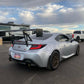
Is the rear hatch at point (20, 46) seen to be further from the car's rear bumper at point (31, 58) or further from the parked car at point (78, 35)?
the parked car at point (78, 35)

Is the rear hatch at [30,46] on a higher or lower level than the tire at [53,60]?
higher

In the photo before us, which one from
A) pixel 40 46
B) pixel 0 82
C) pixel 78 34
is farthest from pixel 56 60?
pixel 78 34

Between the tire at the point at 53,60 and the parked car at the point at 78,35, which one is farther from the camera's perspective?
the parked car at the point at 78,35

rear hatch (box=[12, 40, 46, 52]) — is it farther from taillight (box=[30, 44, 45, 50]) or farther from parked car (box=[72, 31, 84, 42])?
parked car (box=[72, 31, 84, 42])

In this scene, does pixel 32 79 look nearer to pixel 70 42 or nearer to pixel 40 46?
pixel 40 46

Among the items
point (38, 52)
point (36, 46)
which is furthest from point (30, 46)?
point (38, 52)

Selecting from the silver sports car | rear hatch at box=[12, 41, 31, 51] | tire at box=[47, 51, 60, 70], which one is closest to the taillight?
the silver sports car

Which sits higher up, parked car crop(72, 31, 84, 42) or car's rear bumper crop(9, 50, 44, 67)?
parked car crop(72, 31, 84, 42)

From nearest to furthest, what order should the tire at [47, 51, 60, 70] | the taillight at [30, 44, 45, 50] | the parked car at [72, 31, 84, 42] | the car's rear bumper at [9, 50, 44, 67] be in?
the car's rear bumper at [9, 50, 44, 67] → the taillight at [30, 44, 45, 50] → the tire at [47, 51, 60, 70] → the parked car at [72, 31, 84, 42]

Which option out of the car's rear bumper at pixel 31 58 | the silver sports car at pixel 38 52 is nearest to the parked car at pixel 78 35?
the silver sports car at pixel 38 52

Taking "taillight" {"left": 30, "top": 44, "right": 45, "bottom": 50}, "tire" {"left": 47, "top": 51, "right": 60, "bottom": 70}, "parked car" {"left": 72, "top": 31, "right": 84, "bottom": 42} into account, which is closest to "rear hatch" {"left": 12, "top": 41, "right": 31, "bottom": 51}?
"taillight" {"left": 30, "top": 44, "right": 45, "bottom": 50}

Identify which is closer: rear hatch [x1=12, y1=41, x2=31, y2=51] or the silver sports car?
the silver sports car

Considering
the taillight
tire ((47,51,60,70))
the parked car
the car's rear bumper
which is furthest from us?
the parked car

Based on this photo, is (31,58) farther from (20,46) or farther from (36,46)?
(20,46)
